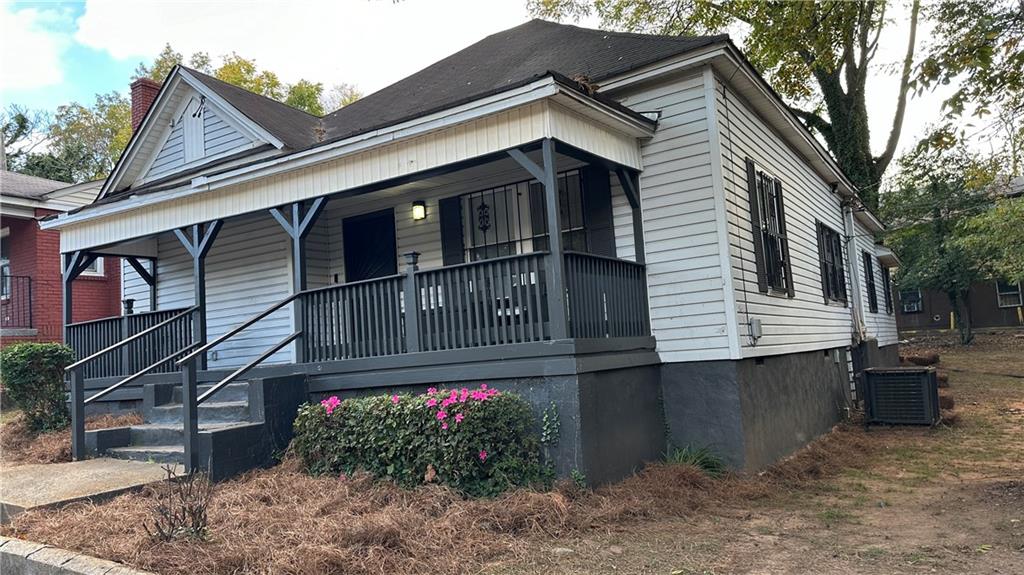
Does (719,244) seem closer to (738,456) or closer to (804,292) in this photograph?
(738,456)

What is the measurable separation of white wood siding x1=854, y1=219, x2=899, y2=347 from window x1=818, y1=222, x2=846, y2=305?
1.42 m

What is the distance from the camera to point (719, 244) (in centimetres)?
752

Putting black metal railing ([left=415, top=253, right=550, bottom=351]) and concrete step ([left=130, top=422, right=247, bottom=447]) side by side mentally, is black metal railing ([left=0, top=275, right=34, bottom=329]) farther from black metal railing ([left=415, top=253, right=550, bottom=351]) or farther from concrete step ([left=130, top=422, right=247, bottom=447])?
black metal railing ([left=415, top=253, right=550, bottom=351])

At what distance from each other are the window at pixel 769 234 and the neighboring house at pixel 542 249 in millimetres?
48

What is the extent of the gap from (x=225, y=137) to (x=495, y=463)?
839 centimetres

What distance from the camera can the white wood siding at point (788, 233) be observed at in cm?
787

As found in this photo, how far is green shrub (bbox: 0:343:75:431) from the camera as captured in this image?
8.66m

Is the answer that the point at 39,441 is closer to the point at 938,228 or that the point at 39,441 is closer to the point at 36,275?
the point at 36,275

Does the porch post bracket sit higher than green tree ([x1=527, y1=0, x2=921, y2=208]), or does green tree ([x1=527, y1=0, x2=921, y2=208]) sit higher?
green tree ([x1=527, y1=0, x2=921, y2=208])

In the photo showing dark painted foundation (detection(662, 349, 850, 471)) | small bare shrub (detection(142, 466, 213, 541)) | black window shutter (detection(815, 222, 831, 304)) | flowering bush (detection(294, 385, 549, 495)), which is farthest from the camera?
black window shutter (detection(815, 222, 831, 304))

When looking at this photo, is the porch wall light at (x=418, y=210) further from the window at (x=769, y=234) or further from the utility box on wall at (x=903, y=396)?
the utility box on wall at (x=903, y=396)

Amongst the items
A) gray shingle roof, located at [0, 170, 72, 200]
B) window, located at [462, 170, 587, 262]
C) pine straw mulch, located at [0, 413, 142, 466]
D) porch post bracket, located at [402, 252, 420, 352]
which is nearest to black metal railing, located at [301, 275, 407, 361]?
porch post bracket, located at [402, 252, 420, 352]

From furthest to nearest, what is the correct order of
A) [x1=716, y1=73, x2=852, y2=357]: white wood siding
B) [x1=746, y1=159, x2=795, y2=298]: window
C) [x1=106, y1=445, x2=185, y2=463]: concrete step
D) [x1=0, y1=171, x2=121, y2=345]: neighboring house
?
[x1=0, y1=171, x2=121, y2=345]: neighboring house
[x1=746, y1=159, x2=795, y2=298]: window
[x1=716, y1=73, x2=852, y2=357]: white wood siding
[x1=106, y1=445, x2=185, y2=463]: concrete step

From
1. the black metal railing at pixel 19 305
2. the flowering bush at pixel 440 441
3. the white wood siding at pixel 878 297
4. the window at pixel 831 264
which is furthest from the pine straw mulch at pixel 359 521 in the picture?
the black metal railing at pixel 19 305
